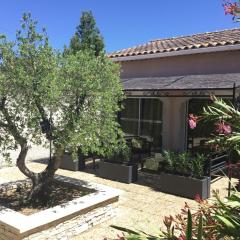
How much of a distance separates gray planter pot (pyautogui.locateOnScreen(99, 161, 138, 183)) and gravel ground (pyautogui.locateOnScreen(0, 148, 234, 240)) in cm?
22

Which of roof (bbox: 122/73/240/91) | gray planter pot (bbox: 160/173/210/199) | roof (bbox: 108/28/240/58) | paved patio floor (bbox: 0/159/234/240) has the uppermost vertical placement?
roof (bbox: 108/28/240/58)

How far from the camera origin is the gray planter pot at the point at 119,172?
11.2 m

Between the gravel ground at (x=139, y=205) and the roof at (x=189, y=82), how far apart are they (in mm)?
3052

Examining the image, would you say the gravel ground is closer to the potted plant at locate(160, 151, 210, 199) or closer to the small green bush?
the potted plant at locate(160, 151, 210, 199)

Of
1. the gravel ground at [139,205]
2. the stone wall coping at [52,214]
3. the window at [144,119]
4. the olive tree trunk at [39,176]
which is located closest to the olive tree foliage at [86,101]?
the olive tree trunk at [39,176]

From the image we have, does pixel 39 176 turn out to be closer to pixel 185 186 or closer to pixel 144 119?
pixel 185 186

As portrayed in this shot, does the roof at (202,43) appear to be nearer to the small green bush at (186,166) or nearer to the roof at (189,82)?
the roof at (189,82)

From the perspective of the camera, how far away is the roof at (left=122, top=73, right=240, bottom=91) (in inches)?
423

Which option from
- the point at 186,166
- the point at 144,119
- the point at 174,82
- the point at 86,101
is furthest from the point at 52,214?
the point at 144,119

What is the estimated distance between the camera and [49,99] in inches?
292

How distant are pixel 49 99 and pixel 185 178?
445 cm

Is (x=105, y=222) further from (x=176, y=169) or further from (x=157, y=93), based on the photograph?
(x=157, y=93)

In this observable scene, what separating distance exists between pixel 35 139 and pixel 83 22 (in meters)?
26.2

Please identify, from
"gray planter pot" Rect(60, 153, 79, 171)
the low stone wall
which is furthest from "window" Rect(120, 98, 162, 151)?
the low stone wall
